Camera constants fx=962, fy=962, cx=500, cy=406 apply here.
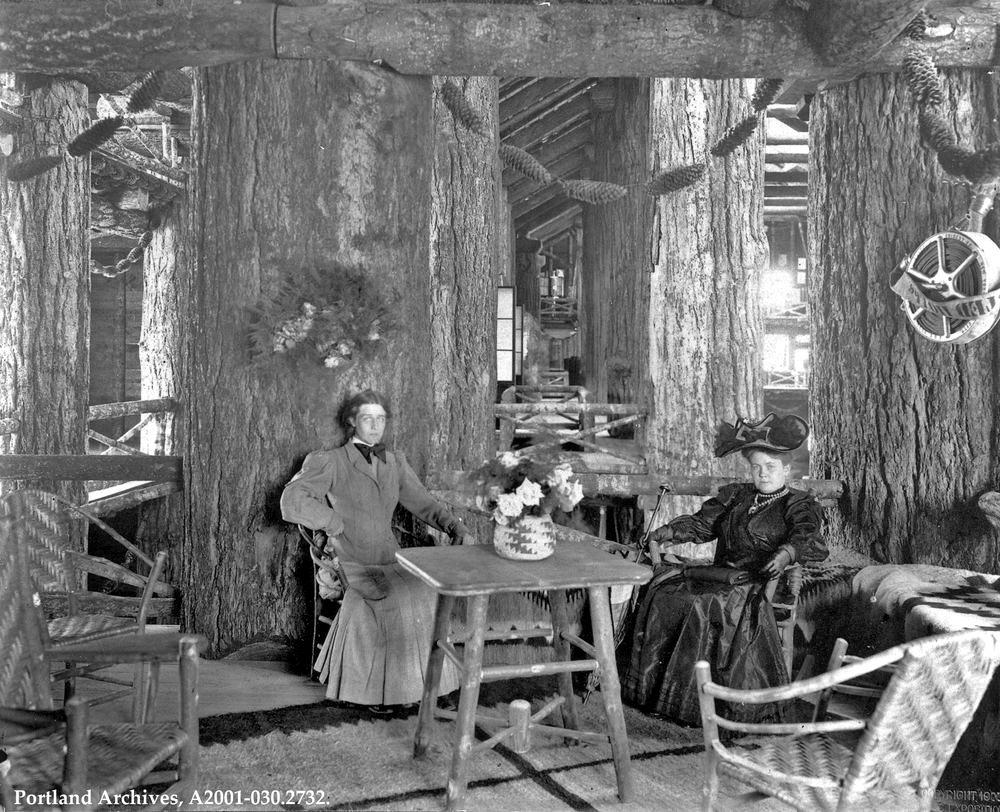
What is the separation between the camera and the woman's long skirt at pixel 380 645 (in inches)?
158

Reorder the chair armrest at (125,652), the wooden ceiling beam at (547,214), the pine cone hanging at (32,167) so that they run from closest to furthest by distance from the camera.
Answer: the chair armrest at (125,652) → the pine cone hanging at (32,167) → the wooden ceiling beam at (547,214)

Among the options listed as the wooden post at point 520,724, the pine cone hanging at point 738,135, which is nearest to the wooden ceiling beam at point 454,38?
the pine cone hanging at point 738,135

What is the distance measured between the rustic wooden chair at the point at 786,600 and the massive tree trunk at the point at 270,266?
1.97m

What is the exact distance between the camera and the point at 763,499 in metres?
4.28

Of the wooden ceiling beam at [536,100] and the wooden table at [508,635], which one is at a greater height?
the wooden ceiling beam at [536,100]

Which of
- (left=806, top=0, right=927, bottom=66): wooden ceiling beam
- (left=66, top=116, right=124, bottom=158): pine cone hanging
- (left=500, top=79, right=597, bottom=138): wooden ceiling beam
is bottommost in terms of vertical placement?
(left=66, top=116, right=124, bottom=158): pine cone hanging

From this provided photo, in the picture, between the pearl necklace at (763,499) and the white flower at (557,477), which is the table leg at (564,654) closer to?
the white flower at (557,477)

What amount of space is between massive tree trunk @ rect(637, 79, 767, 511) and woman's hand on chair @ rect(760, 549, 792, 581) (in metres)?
3.60

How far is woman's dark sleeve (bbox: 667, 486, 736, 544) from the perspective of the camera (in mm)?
4352

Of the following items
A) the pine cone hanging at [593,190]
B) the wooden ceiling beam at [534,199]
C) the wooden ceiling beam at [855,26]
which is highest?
the wooden ceiling beam at [534,199]

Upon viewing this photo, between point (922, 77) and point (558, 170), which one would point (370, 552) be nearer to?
point (922, 77)

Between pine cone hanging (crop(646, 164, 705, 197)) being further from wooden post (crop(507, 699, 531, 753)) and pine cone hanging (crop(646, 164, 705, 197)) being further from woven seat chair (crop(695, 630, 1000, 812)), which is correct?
woven seat chair (crop(695, 630, 1000, 812))

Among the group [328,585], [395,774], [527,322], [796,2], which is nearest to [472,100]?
[796,2]

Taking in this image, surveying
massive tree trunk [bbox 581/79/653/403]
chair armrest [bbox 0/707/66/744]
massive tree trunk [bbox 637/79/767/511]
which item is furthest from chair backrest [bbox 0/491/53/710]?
massive tree trunk [bbox 581/79/653/403]
